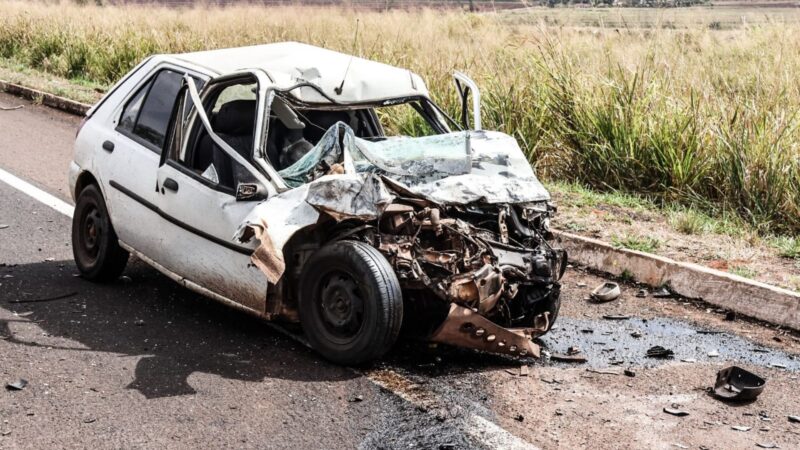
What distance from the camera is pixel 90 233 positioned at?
786 centimetres

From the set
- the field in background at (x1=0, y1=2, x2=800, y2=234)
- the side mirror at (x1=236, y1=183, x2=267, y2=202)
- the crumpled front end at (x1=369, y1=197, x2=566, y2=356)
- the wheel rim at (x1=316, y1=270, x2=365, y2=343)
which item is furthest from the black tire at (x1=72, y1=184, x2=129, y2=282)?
the field in background at (x1=0, y1=2, x2=800, y2=234)

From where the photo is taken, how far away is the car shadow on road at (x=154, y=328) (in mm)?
6074

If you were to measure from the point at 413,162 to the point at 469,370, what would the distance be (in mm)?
1303

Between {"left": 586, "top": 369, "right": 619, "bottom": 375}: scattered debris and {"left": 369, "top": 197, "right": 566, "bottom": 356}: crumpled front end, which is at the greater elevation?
{"left": 369, "top": 197, "right": 566, "bottom": 356}: crumpled front end

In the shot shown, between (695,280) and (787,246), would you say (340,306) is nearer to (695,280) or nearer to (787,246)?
(695,280)

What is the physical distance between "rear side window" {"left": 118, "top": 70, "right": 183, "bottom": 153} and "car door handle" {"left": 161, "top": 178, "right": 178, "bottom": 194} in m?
0.37

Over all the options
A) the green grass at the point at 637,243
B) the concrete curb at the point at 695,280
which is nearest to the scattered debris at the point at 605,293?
the concrete curb at the point at 695,280

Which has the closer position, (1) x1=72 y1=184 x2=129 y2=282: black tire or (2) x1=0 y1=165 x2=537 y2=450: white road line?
(2) x1=0 y1=165 x2=537 y2=450: white road line

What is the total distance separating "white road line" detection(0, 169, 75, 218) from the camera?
10.1m

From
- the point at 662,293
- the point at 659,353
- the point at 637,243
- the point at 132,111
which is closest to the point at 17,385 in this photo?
the point at 132,111

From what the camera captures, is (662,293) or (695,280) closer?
(695,280)

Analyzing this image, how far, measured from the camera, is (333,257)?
6.03 metres

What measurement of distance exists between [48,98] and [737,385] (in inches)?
547

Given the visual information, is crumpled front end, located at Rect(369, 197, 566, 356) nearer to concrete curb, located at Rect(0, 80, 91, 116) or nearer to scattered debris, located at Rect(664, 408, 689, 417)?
scattered debris, located at Rect(664, 408, 689, 417)
